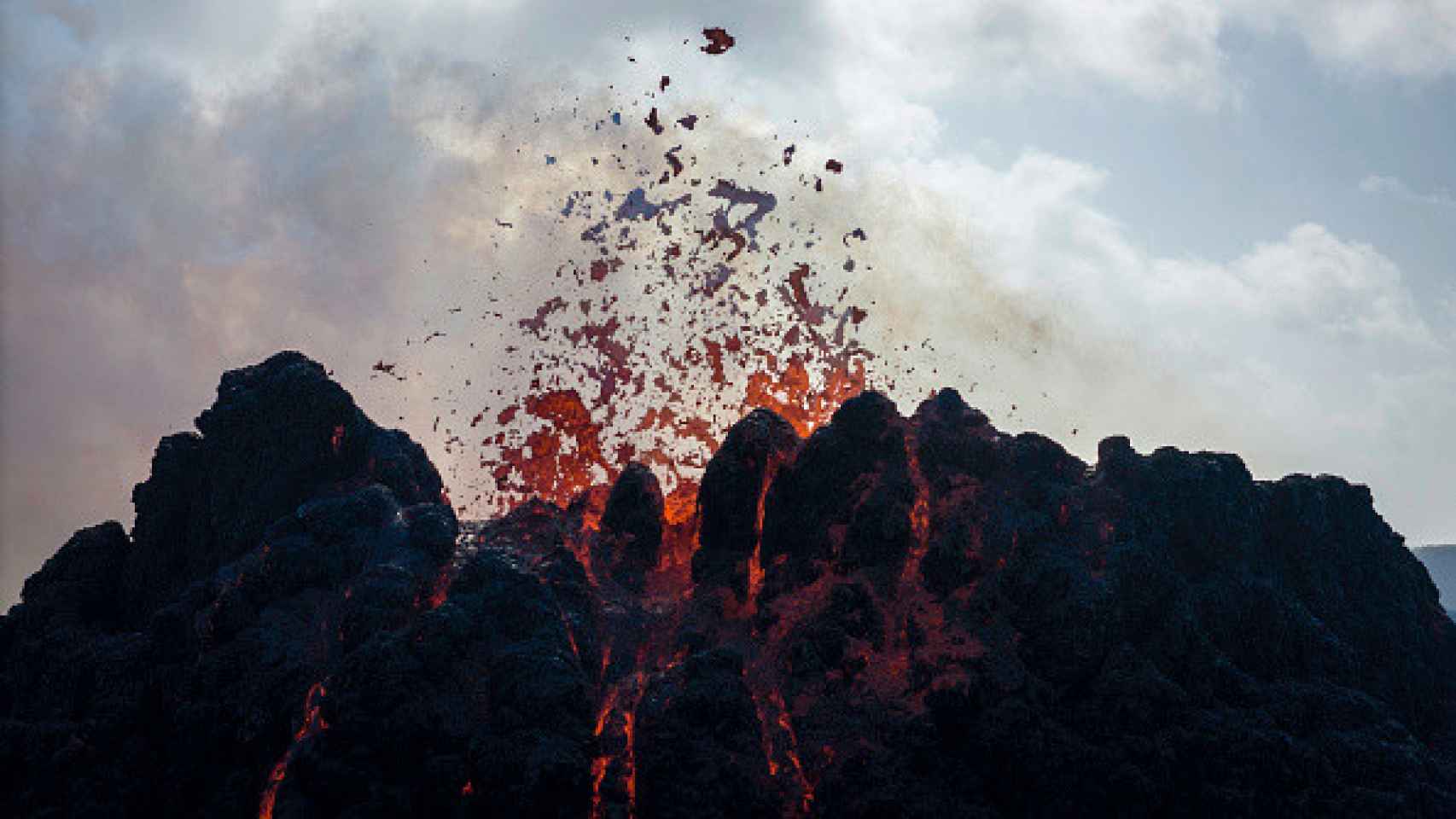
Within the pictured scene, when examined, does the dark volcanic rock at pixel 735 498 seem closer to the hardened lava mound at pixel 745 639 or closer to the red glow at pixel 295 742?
the hardened lava mound at pixel 745 639

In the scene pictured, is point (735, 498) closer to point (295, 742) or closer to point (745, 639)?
point (745, 639)

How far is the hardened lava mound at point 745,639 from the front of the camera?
4806cm

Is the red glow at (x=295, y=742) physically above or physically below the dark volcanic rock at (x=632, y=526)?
below

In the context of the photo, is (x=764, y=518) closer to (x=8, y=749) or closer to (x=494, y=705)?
(x=494, y=705)

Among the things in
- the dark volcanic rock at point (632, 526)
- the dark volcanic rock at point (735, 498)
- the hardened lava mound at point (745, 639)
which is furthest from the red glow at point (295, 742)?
the dark volcanic rock at point (735, 498)

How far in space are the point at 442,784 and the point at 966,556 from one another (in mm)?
34436

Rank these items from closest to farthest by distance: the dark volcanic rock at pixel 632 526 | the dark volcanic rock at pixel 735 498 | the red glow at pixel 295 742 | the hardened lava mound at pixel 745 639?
1. the red glow at pixel 295 742
2. the hardened lava mound at pixel 745 639
3. the dark volcanic rock at pixel 735 498
4. the dark volcanic rock at pixel 632 526

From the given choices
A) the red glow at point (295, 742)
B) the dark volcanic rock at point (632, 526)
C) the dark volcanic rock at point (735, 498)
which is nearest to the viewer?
the red glow at point (295, 742)

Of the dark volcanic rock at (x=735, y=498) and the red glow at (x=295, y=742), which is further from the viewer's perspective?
the dark volcanic rock at (x=735, y=498)

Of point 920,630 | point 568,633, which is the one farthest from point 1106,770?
point 568,633

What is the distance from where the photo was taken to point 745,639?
59219 millimetres

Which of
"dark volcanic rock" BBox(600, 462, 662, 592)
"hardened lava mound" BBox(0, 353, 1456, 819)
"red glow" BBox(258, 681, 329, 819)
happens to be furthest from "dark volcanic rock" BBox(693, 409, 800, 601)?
"red glow" BBox(258, 681, 329, 819)

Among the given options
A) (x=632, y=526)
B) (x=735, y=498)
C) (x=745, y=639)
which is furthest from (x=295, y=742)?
(x=735, y=498)

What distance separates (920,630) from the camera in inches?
2210
